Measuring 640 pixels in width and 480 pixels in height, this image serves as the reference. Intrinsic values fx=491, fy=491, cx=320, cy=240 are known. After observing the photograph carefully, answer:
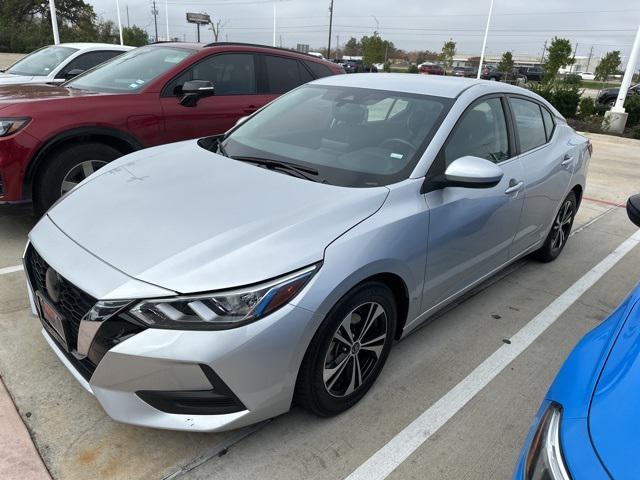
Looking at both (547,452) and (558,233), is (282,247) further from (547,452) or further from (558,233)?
(558,233)

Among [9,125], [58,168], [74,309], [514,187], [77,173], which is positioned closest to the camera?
[74,309]

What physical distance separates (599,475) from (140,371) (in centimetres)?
152

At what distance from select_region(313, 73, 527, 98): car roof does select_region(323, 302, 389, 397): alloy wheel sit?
150 centimetres

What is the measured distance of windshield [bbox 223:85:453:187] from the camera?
8.90 ft

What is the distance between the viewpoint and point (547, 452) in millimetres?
1356

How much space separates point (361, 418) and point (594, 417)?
52.1 inches

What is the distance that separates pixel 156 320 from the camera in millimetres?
1852

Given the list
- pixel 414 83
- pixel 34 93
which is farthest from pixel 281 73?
pixel 414 83

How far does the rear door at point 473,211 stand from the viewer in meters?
2.73

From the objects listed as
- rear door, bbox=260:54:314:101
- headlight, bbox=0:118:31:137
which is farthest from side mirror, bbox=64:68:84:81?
headlight, bbox=0:118:31:137

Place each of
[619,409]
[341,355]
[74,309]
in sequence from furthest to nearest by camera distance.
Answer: [341,355]
[74,309]
[619,409]

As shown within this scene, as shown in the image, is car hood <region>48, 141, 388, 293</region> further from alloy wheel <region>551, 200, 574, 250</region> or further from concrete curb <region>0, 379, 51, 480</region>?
alloy wheel <region>551, 200, 574, 250</region>

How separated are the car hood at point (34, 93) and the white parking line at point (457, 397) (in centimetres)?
396

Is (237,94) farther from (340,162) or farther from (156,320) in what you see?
(156,320)
